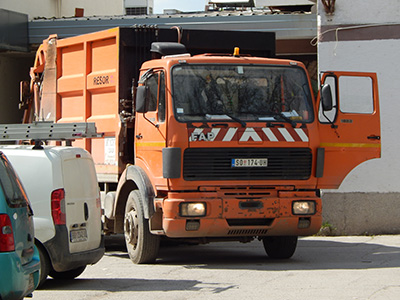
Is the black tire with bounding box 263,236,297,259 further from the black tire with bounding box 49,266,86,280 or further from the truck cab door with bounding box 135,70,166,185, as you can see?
the black tire with bounding box 49,266,86,280

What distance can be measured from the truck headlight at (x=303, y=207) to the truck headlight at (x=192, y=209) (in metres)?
1.25

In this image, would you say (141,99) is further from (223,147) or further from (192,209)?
(192,209)

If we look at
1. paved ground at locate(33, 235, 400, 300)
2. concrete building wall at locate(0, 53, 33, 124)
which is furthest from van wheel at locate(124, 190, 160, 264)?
concrete building wall at locate(0, 53, 33, 124)

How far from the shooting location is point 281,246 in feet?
37.6

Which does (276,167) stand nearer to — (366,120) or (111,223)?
(366,120)

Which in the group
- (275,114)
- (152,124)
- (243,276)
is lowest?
(243,276)


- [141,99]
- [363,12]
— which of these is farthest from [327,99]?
[363,12]

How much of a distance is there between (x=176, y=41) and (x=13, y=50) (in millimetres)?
7303

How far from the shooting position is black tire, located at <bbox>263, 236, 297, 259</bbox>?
1140 centimetres

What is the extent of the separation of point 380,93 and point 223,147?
5.59 meters

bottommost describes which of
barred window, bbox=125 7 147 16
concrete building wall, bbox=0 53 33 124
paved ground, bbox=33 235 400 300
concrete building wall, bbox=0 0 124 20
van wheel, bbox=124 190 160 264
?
paved ground, bbox=33 235 400 300

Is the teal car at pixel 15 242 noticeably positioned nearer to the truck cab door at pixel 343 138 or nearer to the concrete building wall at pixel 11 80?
the truck cab door at pixel 343 138

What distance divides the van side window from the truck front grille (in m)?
3.54

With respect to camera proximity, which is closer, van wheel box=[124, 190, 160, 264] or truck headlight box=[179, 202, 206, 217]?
truck headlight box=[179, 202, 206, 217]
